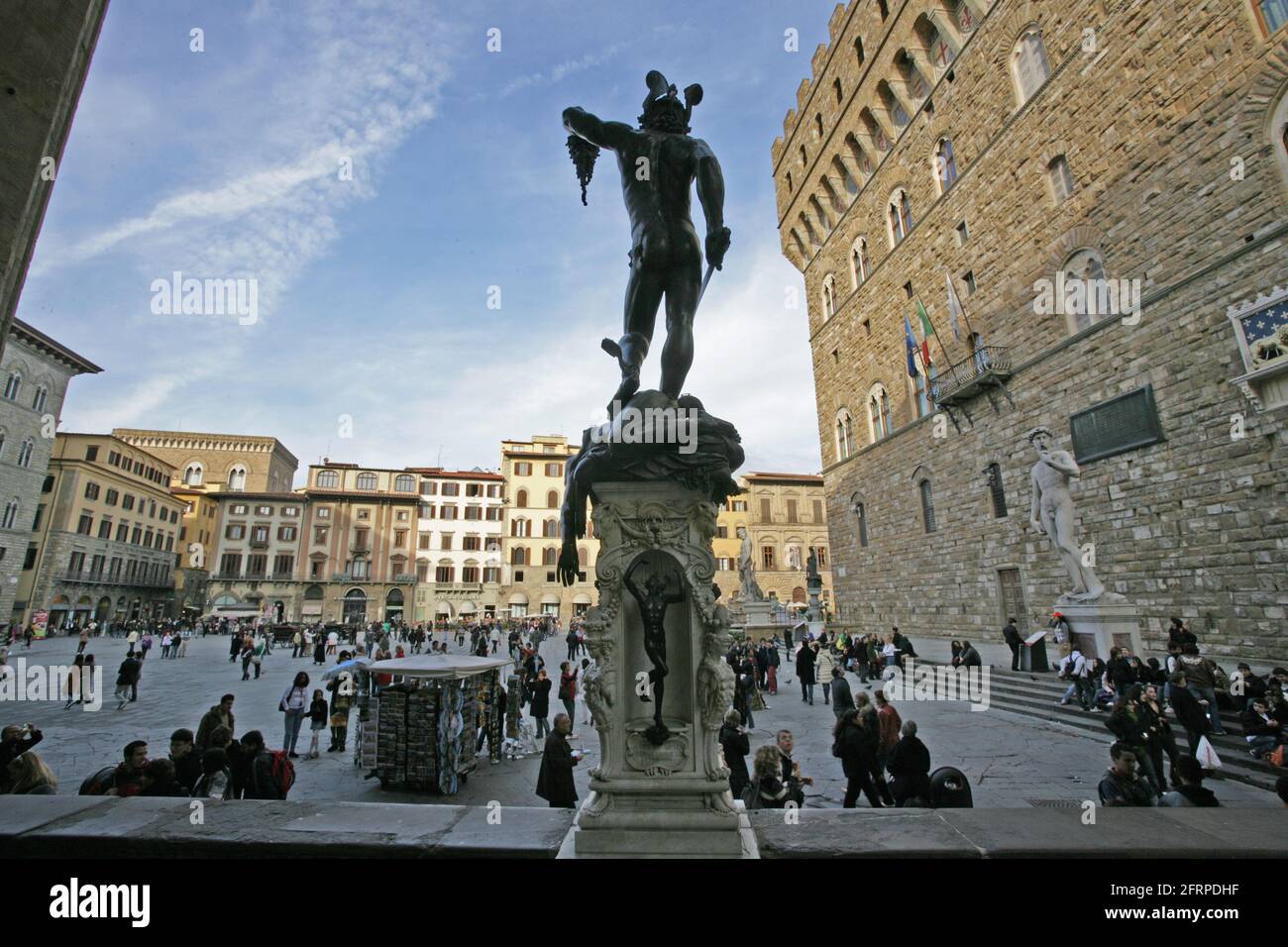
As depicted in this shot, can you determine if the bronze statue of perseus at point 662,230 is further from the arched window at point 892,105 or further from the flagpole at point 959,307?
the arched window at point 892,105

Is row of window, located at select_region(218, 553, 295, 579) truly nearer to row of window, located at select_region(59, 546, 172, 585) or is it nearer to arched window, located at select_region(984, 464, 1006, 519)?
row of window, located at select_region(59, 546, 172, 585)

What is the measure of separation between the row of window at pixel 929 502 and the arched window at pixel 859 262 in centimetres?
942

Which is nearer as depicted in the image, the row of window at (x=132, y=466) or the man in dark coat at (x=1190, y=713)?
the man in dark coat at (x=1190, y=713)

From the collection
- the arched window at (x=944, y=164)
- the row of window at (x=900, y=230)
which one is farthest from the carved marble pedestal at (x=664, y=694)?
the arched window at (x=944, y=164)

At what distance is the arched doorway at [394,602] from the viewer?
52969 mm

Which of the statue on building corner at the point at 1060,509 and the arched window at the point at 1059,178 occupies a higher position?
the arched window at the point at 1059,178

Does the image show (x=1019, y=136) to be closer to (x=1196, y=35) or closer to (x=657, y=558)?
(x=1196, y=35)

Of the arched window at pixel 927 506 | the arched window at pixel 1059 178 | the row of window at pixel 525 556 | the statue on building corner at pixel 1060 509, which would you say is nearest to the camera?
the statue on building corner at pixel 1060 509

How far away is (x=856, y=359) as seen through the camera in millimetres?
25422

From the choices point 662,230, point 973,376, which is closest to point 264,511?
point 973,376

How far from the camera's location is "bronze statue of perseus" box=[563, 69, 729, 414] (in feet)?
11.0

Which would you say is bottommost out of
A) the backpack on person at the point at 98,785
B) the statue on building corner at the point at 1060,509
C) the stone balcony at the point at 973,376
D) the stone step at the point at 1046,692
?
the stone step at the point at 1046,692

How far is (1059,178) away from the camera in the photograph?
49.9 ft
